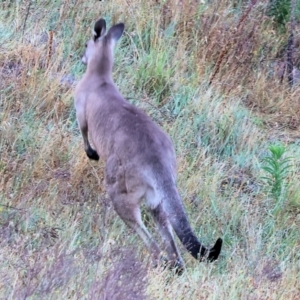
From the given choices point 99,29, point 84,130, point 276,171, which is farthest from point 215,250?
point 99,29

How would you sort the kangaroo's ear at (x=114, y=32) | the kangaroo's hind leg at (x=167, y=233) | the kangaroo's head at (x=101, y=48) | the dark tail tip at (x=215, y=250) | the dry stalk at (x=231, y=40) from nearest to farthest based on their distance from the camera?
the dark tail tip at (x=215, y=250) → the kangaroo's hind leg at (x=167, y=233) → the kangaroo's head at (x=101, y=48) → the kangaroo's ear at (x=114, y=32) → the dry stalk at (x=231, y=40)

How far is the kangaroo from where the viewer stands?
213 inches

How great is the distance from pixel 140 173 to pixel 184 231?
603mm

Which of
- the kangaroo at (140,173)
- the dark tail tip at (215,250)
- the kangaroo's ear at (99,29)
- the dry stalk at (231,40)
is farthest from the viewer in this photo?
the dry stalk at (231,40)

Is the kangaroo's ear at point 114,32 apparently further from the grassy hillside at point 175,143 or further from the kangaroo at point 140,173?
the kangaroo at point 140,173

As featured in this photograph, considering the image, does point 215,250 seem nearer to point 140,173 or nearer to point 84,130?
point 140,173

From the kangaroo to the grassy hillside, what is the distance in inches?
7.3

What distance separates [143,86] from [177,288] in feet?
12.0

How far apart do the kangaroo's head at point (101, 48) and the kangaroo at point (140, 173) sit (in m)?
0.60

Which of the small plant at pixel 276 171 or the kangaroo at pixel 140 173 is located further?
the small plant at pixel 276 171

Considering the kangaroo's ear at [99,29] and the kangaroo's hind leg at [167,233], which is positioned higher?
the kangaroo's ear at [99,29]

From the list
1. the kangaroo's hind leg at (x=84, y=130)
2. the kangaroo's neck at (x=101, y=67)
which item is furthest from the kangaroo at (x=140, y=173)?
the kangaroo's neck at (x=101, y=67)

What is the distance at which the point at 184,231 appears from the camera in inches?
207

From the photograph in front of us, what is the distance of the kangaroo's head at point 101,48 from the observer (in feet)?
23.0
